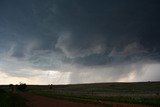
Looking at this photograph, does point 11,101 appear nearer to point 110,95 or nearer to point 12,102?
point 12,102

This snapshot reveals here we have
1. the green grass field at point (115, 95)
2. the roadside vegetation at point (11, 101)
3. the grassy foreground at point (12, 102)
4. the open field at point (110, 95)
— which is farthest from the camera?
the green grass field at point (115, 95)

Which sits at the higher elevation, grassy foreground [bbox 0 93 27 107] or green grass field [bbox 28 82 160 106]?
green grass field [bbox 28 82 160 106]

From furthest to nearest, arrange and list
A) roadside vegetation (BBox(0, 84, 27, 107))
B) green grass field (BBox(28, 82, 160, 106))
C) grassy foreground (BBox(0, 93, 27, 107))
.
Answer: green grass field (BBox(28, 82, 160, 106)) → roadside vegetation (BBox(0, 84, 27, 107)) → grassy foreground (BBox(0, 93, 27, 107))

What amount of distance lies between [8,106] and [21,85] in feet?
296

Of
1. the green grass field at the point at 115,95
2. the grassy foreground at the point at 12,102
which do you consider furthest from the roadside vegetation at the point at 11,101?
the green grass field at the point at 115,95

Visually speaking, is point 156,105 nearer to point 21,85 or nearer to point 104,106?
point 104,106

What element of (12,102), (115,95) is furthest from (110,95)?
(12,102)

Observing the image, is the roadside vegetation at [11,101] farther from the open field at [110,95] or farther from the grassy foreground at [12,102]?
the open field at [110,95]

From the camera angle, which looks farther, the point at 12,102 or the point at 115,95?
the point at 115,95

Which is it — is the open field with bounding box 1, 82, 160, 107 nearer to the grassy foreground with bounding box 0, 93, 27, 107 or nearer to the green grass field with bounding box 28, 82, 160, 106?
the green grass field with bounding box 28, 82, 160, 106

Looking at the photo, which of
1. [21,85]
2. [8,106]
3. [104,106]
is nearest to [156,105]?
[104,106]

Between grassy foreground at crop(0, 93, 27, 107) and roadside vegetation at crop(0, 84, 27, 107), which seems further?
roadside vegetation at crop(0, 84, 27, 107)

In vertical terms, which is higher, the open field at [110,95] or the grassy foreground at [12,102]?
the open field at [110,95]

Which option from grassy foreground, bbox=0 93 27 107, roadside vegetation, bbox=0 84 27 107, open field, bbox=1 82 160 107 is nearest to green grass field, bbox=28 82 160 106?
open field, bbox=1 82 160 107
